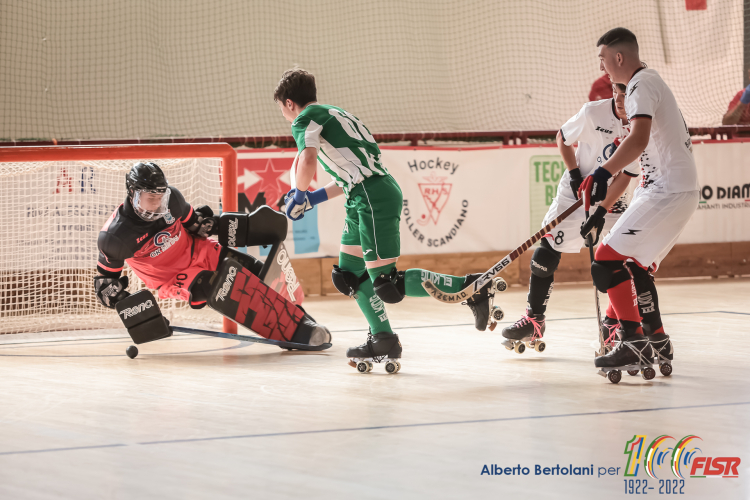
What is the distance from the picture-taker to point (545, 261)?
392 centimetres

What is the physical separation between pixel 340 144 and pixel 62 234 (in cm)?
276

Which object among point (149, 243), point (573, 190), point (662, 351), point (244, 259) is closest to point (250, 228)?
point (244, 259)

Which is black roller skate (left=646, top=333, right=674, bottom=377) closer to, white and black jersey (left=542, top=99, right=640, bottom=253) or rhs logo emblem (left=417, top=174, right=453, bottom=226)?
white and black jersey (left=542, top=99, right=640, bottom=253)

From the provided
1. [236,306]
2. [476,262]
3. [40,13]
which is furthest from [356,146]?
[40,13]

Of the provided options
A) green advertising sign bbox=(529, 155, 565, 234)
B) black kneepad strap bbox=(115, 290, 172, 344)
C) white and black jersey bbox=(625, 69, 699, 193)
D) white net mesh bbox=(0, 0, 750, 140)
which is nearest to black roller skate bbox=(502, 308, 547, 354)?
white and black jersey bbox=(625, 69, 699, 193)

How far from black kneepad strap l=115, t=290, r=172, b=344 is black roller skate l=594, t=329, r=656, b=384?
83.5 inches

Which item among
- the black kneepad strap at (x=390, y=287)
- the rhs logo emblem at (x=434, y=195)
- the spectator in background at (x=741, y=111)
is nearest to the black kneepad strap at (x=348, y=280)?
the black kneepad strap at (x=390, y=287)

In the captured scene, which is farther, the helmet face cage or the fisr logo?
the helmet face cage

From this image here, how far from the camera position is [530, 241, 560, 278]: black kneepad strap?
12.8 feet

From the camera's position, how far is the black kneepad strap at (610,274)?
3143 millimetres

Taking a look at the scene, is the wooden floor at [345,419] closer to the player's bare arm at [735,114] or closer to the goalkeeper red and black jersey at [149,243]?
the goalkeeper red and black jersey at [149,243]

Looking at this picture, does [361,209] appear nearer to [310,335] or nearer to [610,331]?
[310,335]

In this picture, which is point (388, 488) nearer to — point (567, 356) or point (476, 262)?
point (567, 356)

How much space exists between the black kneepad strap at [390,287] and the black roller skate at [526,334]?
79 centimetres
